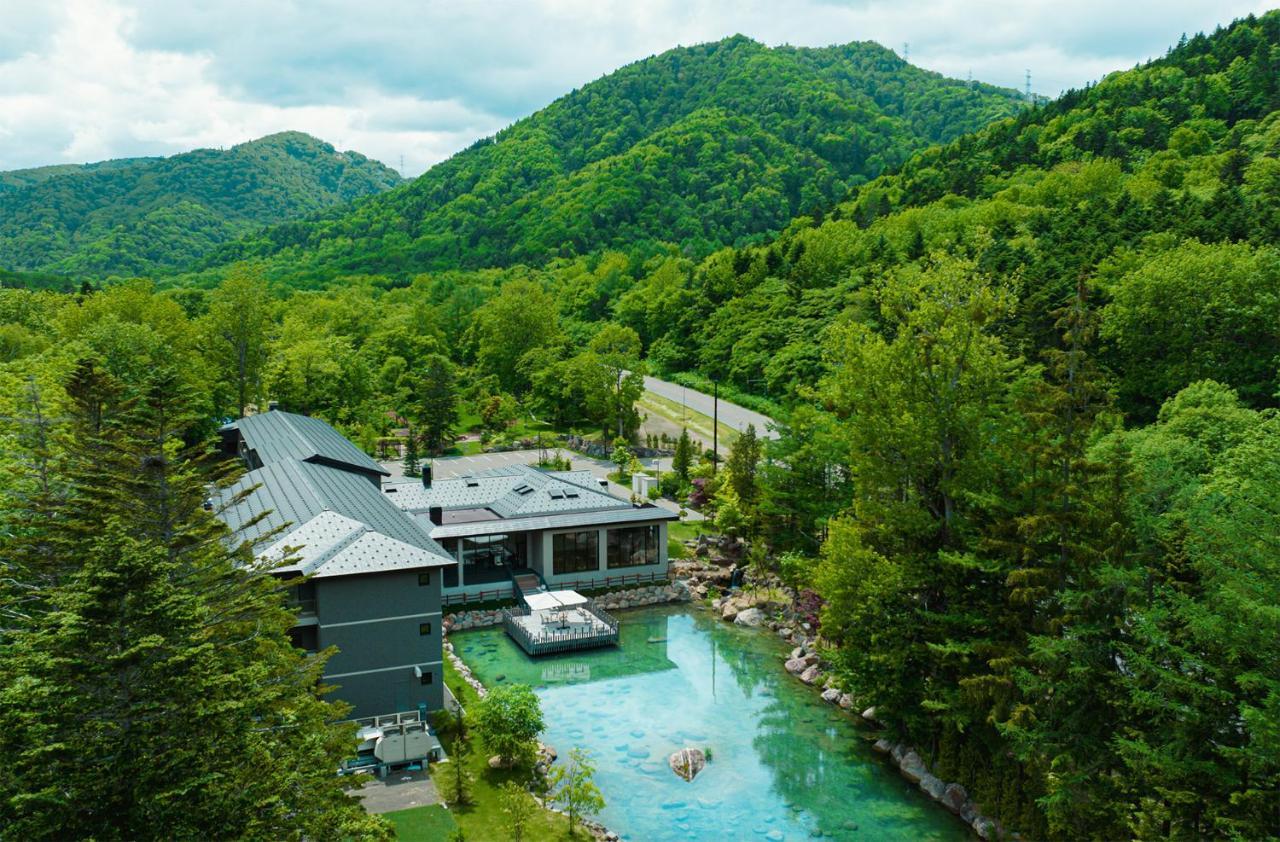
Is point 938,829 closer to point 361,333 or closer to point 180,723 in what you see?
point 180,723

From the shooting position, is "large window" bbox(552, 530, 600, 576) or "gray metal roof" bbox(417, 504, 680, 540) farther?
"large window" bbox(552, 530, 600, 576)

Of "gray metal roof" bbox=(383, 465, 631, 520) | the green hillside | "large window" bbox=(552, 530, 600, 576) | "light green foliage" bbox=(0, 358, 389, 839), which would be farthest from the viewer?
the green hillside

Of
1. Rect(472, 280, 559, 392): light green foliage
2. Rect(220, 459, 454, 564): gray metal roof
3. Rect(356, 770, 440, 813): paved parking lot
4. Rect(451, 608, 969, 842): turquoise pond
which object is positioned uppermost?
Rect(472, 280, 559, 392): light green foliage

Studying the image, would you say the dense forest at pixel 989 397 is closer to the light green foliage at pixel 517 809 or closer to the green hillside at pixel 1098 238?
the green hillside at pixel 1098 238

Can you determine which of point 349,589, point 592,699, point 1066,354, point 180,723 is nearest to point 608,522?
point 592,699

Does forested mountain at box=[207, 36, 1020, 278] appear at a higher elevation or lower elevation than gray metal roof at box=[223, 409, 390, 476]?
higher

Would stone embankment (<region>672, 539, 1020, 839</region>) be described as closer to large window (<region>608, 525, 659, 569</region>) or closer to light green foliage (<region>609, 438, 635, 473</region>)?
large window (<region>608, 525, 659, 569</region>)

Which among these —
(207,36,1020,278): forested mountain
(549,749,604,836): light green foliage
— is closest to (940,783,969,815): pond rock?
(549,749,604,836): light green foliage
